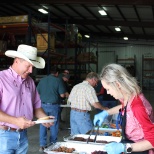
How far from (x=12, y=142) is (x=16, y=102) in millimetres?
455

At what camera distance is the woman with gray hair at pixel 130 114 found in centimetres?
Answer: 253

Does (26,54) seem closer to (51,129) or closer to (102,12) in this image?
(51,129)

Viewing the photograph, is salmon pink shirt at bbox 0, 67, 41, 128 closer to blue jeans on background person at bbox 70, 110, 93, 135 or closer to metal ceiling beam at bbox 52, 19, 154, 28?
blue jeans on background person at bbox 70, 110, 93, 135

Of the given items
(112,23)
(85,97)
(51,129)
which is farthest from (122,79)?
(112,23)

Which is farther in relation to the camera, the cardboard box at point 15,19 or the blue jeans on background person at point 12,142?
the cardboard box at point 15,19

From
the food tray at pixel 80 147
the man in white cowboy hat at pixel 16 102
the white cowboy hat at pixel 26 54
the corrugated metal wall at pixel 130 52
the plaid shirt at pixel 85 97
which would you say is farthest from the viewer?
the corrugated metal wall at pixel 130 52

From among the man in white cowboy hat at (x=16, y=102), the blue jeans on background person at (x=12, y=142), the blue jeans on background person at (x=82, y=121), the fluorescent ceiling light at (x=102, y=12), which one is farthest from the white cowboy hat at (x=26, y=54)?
the fluorescent ceiling light at (x=102, y=12)

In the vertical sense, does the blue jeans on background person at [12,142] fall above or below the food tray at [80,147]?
above

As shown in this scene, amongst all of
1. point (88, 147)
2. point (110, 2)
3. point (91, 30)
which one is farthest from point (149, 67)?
point (88, 147)

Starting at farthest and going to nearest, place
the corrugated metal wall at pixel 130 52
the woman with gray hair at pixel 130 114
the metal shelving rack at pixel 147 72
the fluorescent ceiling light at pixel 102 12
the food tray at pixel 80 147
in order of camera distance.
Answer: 1. the corrugated metal wall at pixel 130 52
2. the metal shelving rack at pixel 147 72
3. the fluorescent ceiling light at pixel 102 12
4. the food tray at pixel 80 147
5. the woman with gray hair at pixel 130 114

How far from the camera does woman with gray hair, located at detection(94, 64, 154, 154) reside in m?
2.53

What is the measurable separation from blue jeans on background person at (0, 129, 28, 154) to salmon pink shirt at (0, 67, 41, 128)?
0.34ft

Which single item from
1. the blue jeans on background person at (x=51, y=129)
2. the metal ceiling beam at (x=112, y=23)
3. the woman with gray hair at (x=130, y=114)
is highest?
the metal ceiling beam at (x=112, y=23)

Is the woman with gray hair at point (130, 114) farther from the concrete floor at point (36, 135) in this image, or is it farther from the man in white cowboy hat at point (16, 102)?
the concrete floor at point (36, 135)
